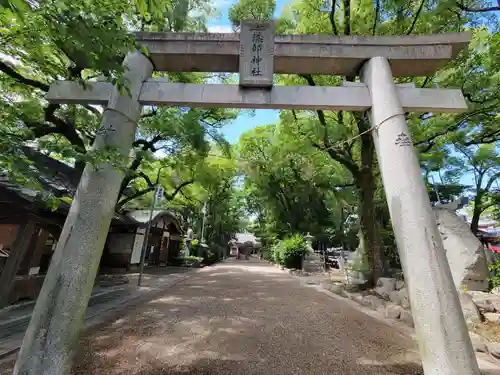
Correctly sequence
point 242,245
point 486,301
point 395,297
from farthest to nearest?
point 242,245
point 395,297
point 486,301

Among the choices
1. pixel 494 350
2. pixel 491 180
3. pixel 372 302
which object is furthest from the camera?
pixel 491 180

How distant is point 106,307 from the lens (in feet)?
21.0

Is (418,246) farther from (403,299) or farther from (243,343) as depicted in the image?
(403,299)

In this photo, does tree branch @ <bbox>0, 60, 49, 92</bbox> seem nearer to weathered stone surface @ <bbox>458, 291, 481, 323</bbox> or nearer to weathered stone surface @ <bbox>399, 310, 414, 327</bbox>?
weathered stone surface @ <bbox>399, 310, 414, 327</bbox>

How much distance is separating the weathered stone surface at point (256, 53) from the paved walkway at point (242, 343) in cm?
434

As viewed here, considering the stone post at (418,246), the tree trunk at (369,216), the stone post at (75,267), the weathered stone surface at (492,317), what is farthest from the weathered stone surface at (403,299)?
the stone post at (75,267)

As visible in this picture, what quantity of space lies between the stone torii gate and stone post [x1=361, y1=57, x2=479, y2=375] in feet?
0.04

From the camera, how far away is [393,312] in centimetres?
599

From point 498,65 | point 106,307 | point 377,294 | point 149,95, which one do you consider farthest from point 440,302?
point 498,65

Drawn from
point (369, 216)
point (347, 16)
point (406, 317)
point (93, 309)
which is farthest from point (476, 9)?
point (93, 309)

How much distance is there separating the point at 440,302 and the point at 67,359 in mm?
4271

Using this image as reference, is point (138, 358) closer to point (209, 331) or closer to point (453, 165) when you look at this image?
point (209, 331)

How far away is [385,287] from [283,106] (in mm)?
7348

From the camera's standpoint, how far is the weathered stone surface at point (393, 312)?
591cm
